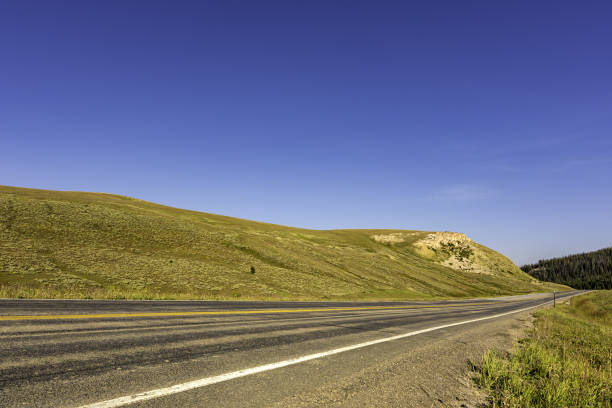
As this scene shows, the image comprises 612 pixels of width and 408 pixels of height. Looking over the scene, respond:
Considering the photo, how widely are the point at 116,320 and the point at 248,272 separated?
2618 cm

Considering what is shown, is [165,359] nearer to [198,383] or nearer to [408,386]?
[198,383]

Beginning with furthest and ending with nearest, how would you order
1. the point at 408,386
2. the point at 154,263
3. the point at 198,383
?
the point at 154,263
the point at 408,386
the point at 198,383

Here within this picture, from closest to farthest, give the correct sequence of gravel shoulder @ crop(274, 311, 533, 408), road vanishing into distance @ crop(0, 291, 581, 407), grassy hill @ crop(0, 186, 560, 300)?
road vanishing into distance @ crop(0, 291, 581, 407), gravel shoulder @ crop(274, 311, 533, 408), grassy hill @ crop(0, 186, 560, 300)

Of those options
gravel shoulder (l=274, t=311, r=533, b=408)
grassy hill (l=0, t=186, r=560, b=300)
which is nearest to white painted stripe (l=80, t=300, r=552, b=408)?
gravel shoulder (l=274, t=311, r=533, b=408)

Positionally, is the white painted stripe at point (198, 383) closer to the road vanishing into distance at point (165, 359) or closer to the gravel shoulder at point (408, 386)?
the road vanishing into distance at point (165, 359)

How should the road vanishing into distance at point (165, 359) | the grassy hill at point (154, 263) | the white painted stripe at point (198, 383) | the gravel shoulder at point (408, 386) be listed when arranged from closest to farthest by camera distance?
the white painted stripe at point (198, 383) → the road vanishing into distance at point (165, 359) → the gravel shoulder at point (408, 386) → the grassy hill at point (154, 263)

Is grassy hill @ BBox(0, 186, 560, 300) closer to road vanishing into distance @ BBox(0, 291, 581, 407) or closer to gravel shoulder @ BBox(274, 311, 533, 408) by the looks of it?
road vanishing into distance @ BBox(0, 291, 581, 407)

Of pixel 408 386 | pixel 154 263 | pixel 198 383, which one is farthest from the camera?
pixel 154 263

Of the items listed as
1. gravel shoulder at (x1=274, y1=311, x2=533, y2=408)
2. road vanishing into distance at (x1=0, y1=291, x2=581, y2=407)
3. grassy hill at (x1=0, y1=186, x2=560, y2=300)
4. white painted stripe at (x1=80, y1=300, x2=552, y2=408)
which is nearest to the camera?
white painted stripe at (x1=80, y1=300, x2=552, y2=408)

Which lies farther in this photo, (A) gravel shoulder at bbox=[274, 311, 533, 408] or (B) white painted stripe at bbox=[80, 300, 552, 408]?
(A) gravel shoulder at bbox=[274, 311, 533, 408]

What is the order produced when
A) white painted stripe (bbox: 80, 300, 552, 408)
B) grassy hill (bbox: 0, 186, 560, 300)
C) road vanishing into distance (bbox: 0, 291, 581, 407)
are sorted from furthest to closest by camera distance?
grassy hill (bbox: 0, 186, 560, 300) → road vanishing into distance (bbox: 0, 291, 581, 407) → white painted stripe (bbox: 80, 300, 552, 408)

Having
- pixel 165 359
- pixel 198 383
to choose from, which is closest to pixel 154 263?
pixel 165 359

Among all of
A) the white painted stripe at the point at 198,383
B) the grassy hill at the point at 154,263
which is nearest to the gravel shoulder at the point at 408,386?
the white painted stripe at the point at 198,383

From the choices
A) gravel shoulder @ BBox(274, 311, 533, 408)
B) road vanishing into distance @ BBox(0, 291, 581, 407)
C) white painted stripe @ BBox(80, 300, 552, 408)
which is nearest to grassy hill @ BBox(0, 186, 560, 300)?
road vanishing into distance @ BBox(0, 291, 581, 407)
